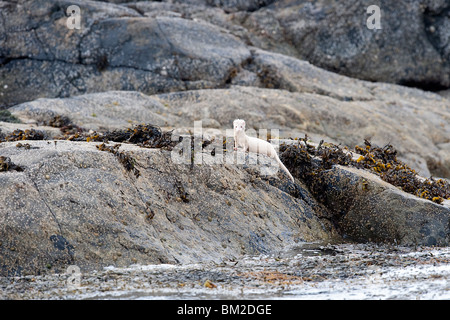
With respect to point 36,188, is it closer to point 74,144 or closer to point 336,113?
point 74,144

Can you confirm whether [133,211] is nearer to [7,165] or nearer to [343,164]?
[7,165]

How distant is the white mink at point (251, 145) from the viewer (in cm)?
1199

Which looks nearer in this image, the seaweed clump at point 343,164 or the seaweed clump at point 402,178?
the seaweed clump at point 343,164

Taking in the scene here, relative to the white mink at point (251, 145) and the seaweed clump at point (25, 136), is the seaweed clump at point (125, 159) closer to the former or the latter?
the seaweed clump at point (25, 136)

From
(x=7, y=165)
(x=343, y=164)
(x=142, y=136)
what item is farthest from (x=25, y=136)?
(x=343, y=164)

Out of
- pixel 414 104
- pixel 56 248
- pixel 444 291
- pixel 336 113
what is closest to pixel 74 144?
pixel 56 248

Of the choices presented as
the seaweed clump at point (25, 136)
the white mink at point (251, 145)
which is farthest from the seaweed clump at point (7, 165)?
the white mink at point (251, 145)

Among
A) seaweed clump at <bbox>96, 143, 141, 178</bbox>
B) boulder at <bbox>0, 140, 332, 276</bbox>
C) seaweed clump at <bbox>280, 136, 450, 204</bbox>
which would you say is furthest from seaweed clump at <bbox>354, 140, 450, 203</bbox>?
seaweed clump at <bbox>96, 143, 141, 178</bbox>

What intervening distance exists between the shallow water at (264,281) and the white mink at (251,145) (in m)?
3.02

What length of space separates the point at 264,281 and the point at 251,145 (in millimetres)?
4799

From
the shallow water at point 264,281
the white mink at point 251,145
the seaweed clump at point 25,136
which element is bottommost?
the shallow water at point 264,281

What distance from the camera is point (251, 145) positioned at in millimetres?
12320

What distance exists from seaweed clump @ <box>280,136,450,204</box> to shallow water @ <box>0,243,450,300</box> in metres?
2.95
